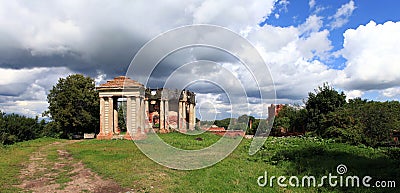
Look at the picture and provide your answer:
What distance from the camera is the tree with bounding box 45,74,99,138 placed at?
111ft

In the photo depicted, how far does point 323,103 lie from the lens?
38.9m

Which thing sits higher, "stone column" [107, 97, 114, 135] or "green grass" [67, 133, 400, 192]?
"stone column" [107, 97, 114, 135]

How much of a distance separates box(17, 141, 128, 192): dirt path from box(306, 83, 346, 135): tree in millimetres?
32588

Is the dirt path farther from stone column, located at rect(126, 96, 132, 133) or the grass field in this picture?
stone column, located at rect(126, 96, 132, 133)

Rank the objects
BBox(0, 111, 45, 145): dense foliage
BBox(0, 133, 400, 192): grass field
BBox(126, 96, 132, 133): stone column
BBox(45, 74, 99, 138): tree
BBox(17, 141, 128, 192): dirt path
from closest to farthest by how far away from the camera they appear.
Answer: BBox(0, 133, 400, 192): grass field
BBox(17, 141, 128, 192): dirt path
BBox(0, 111, 45, 145): dense foliage
BBox(126, 96, 132, 133): stone column
BBox(45, 74, 99, 138): tree

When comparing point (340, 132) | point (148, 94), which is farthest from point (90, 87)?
point (340, 132)

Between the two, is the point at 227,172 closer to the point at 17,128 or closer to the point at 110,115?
the point at 110,115

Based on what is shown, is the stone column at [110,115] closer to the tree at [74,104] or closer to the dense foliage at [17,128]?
the tree at [74,104]

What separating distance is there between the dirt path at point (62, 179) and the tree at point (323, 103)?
32588 millimetres

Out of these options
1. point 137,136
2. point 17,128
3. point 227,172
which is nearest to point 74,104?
point 17,128

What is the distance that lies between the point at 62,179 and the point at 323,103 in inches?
1399

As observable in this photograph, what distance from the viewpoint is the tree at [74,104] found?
111 feet

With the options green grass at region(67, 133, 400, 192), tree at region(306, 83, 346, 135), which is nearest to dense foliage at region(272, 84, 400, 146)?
tree at region(306, 83, 346, 135)

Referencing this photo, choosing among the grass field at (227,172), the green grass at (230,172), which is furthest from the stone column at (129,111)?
the green grass at (230,172)
